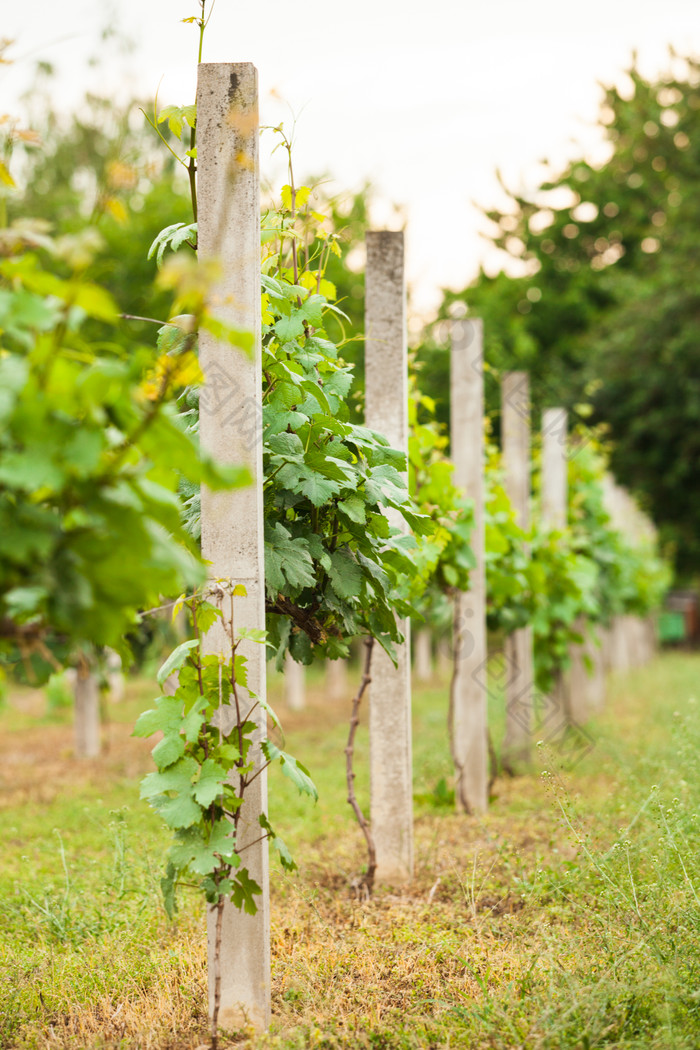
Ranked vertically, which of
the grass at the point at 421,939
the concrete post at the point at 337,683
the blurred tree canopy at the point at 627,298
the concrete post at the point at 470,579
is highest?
the blurred tree canopy at the point at 627,298

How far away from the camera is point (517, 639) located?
719 centimetres

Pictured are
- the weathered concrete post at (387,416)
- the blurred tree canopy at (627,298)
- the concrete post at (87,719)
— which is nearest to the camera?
the weathered concrete post at (387,416)

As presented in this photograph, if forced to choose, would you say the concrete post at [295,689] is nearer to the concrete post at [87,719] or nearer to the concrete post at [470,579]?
the concrete post at [87,719]

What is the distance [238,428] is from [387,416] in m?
1.73

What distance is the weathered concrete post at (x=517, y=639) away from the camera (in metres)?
7.12

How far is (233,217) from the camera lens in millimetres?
2730

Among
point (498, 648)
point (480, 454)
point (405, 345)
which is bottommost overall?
point (498, 648)

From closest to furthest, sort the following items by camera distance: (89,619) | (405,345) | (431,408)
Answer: (89,619), (405,345), (431,408)

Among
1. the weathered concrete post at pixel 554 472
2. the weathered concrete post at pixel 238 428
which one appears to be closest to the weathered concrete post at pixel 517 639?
the weathered concrete post at pixel 554 472

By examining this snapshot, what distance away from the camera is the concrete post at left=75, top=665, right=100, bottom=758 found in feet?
25.9

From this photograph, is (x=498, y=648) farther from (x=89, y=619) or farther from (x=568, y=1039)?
(x=89, y=619)

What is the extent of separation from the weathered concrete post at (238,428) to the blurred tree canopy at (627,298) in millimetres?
10559

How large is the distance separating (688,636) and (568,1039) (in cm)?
2756

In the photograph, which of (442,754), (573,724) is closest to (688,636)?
(573,724)
